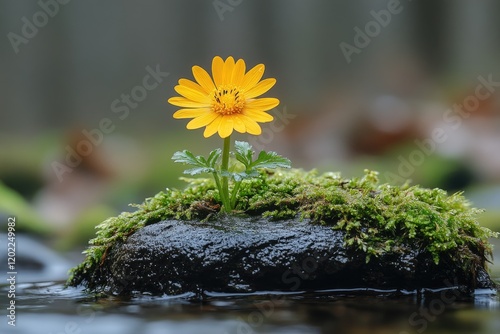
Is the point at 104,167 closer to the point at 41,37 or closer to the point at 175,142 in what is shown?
the point at 175,142

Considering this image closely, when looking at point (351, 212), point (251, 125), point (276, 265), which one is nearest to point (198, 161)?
point (251, 125)

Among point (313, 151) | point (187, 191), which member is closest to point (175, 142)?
point (313, 151)

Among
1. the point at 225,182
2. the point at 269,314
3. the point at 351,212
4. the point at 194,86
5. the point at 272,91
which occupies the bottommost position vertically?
the point at 269,314

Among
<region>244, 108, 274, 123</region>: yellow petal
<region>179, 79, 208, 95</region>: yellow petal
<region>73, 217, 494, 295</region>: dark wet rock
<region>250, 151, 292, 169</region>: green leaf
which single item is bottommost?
<region>73, 217, 494, 295</region>: dark wet rock

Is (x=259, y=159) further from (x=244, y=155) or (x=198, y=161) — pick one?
(x=198, y=161)

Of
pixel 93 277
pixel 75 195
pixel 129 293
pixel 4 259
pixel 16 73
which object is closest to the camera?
pixel 129 293

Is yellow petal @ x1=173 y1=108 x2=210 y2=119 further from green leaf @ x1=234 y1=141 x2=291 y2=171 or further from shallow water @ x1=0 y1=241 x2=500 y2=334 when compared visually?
shallow water @ x1=0 y1=241 x2=500 y2=334

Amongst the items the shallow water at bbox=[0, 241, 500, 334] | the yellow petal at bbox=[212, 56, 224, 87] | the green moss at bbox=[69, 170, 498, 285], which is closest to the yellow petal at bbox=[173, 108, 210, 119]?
the yellow petal at bbox=[212, 56, 224, 87]
